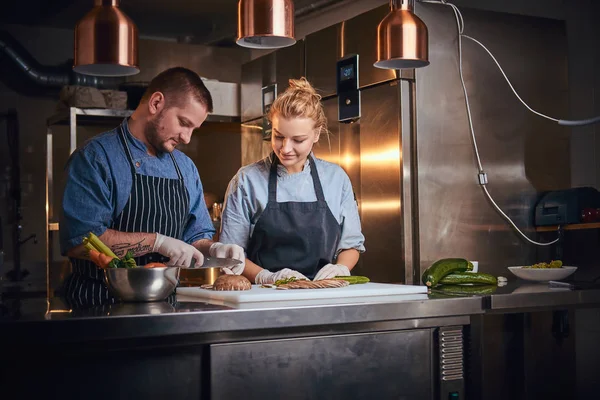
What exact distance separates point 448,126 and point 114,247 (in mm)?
1850

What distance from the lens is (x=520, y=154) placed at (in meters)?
3.92

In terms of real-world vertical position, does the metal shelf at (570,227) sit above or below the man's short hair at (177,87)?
below

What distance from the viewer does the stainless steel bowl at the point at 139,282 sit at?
224 cm

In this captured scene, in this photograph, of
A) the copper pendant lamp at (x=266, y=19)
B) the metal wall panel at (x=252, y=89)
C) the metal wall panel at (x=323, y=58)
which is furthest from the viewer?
the metal wall panel at (x=252, y=89)

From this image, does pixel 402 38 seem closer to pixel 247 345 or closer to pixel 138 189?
pixel 138 189

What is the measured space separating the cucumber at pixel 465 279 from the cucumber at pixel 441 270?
0.8 inches

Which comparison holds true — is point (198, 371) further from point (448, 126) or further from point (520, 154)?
point (520, 154)

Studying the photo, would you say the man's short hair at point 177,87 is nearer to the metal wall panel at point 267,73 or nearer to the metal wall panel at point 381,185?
the metal wall panel at point 381,185

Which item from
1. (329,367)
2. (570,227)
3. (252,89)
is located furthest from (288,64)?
(329,367)

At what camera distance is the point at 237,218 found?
336 cm

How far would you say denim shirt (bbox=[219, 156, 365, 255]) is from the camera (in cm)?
336

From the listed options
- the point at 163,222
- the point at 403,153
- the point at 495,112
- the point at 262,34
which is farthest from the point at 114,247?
the point at 495,112

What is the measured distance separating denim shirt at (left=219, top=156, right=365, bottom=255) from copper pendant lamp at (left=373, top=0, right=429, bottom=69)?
781 mm

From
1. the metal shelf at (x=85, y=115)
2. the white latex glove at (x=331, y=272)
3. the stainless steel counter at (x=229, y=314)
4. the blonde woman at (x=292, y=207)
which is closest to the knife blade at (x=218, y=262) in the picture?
the stainless steel counter at (x=229, y=314)
